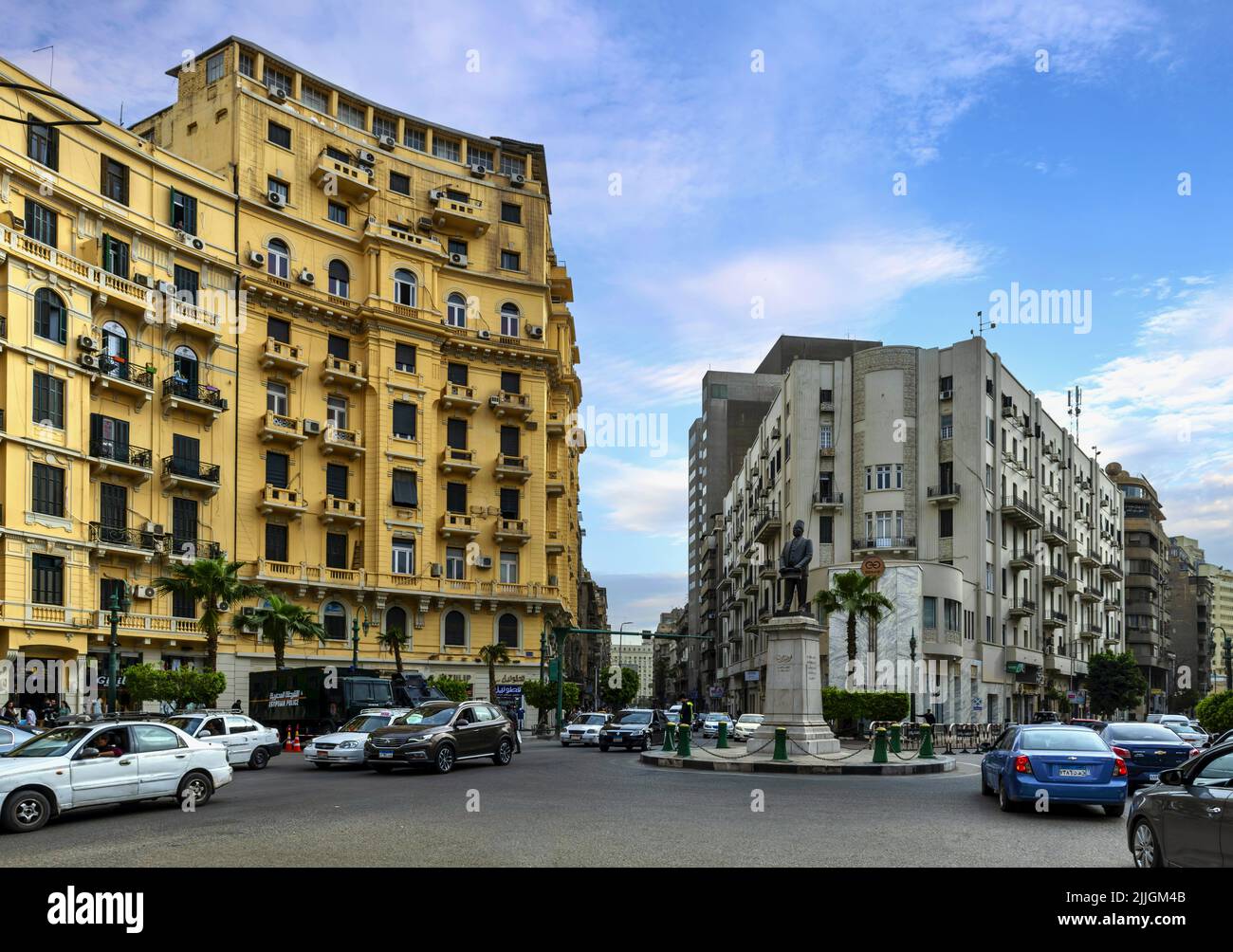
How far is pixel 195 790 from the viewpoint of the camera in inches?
685

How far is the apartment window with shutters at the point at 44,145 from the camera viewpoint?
133 feet

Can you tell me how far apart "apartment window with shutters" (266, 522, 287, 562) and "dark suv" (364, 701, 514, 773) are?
25.5 meters

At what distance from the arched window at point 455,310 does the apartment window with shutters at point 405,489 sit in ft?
28.2

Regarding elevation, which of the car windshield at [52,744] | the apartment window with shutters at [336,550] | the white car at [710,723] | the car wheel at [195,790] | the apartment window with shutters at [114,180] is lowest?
the white car at [710,723]

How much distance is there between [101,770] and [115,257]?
33.6m

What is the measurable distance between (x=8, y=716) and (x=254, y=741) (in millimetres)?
10536

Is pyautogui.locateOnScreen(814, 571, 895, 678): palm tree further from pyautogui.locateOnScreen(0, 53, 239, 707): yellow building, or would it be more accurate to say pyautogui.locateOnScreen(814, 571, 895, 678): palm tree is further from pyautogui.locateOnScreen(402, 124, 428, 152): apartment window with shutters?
pyautogui.locateOnScreen(402, 124, 428, 152): apartment window with shutters

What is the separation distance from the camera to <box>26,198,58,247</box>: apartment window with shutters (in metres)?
40.4

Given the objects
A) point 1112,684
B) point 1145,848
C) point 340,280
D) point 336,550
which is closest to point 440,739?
point 1145,848

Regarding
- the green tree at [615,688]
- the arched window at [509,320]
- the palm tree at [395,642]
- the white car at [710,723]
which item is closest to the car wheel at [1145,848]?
the white car at [710,723]

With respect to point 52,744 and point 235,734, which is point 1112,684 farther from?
point 52,744

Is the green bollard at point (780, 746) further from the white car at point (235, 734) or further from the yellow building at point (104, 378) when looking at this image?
the yellow building at point (104, 378)

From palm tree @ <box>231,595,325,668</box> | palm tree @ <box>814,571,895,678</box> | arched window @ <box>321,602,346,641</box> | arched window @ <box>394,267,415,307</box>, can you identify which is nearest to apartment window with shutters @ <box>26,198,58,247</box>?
palm tree @ <box>231,595,325,668</box>
